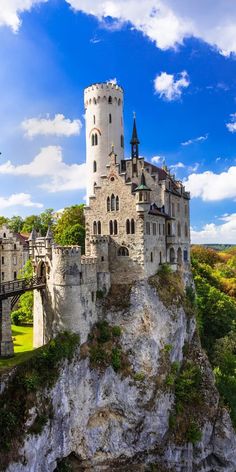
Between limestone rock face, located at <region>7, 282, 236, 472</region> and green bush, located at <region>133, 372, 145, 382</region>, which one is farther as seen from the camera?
green bush, located at <region>133, 372, 145, 382</region>

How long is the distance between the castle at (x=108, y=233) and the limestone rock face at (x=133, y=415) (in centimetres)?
333

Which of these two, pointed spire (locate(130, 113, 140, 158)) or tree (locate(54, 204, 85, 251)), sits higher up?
pointed spire (locate(130, 113, 140, 158))

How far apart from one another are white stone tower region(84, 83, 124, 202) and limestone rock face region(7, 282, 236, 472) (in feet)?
54.0

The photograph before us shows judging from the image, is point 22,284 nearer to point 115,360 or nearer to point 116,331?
point 116,331

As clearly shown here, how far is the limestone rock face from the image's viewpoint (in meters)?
34.4

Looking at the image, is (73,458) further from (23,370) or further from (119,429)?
(23,370)

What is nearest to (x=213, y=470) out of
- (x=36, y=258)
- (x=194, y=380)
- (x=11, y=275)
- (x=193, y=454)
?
(x=193, y=454)

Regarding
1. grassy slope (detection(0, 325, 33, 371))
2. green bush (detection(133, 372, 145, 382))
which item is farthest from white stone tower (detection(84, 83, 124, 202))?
green bush (detection(133, 372, 145, 382))

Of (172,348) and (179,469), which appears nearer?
(179,469)

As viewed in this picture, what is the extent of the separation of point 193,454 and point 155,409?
819 cm

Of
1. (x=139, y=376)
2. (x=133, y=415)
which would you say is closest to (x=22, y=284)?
(x=139, y=376)

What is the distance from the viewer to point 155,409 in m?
40.5

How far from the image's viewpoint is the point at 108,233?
4578 centimetres

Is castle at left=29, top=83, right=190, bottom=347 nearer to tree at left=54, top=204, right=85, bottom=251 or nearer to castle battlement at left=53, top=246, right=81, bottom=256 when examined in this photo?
castle battlement at left=53, top=246, right=81, bottom=256
